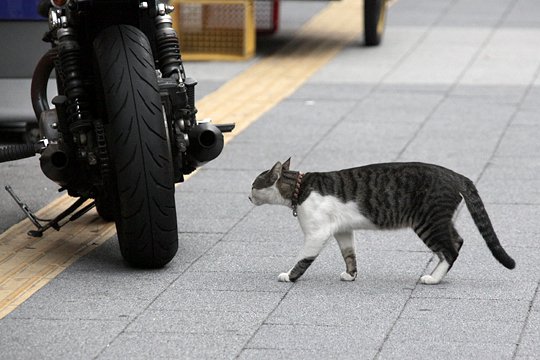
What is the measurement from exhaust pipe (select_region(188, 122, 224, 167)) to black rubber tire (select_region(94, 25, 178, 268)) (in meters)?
0.39

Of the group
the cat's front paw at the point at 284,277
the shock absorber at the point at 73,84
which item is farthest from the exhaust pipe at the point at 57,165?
the cat's front paw at the point at 284,277

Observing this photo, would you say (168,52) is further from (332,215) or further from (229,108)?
(229,108)

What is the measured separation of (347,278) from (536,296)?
0.94m

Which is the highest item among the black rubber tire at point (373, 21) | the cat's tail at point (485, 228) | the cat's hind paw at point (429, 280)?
the cat's tail at point (485, 228)

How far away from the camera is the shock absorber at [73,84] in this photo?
665 cm

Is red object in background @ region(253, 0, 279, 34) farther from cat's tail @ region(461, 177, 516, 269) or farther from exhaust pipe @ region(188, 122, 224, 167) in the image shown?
cat's tail @ region(461, 177, 516, 269)

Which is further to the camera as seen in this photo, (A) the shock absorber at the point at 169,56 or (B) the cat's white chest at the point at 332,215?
(A) the shock absorber at the point at 169,56

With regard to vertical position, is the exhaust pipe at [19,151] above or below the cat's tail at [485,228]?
above

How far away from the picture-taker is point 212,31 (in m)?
14.0

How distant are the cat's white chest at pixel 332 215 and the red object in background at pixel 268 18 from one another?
9031 millimetres

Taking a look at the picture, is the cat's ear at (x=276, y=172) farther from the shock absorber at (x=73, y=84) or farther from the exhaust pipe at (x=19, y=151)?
the exhaust pipe at (x=19, y=151)

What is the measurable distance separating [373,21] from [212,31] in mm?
1747

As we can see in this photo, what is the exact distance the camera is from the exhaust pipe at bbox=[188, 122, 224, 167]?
681 cm

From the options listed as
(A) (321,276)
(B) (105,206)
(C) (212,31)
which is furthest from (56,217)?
(C) (212,31)
